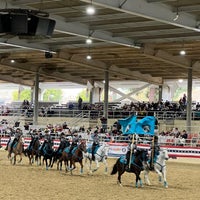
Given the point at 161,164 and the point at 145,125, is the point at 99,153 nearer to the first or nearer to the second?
the point at 145,125

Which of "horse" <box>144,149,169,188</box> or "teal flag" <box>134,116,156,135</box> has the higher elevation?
"teal flag" <box>134,116,156,135</box>

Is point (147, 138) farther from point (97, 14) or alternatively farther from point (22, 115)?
point (22, 115)

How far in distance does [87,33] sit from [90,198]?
12.3m

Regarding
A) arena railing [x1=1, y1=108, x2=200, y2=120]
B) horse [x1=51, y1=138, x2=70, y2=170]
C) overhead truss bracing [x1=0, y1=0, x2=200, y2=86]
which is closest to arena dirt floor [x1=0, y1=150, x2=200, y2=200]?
horse [x1=51, y1=138, x2=70, y2=170]

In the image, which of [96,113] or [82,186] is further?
[96,113]

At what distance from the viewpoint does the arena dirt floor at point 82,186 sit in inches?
533

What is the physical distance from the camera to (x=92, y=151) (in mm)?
20391

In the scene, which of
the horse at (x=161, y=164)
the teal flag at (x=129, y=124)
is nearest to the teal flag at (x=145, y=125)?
the teal flag at (x=129, y=124)

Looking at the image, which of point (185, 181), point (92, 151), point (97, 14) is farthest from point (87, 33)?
point (185, 181)

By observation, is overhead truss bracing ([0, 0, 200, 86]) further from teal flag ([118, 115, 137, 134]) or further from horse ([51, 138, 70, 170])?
horse ([51, 138, 70, 170])

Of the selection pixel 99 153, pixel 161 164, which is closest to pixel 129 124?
pixel 161 164

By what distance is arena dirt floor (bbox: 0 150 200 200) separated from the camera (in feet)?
44.4

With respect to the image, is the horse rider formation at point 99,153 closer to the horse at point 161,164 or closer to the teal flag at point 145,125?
the horse at point 161,164

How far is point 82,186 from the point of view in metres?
15.8
